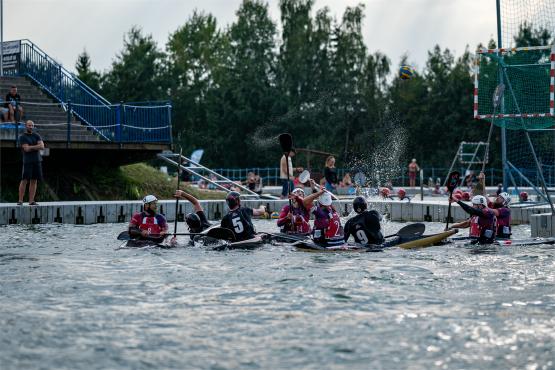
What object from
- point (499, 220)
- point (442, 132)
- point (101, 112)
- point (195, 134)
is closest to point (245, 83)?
point (195, 134)

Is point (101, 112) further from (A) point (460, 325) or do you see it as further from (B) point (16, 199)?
(A) point (460, 325)

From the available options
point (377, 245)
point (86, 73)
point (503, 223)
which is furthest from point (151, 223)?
point (86, 73)

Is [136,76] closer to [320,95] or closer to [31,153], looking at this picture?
[320,95]

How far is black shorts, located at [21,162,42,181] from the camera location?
67.7 ft

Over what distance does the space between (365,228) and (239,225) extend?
213 cm

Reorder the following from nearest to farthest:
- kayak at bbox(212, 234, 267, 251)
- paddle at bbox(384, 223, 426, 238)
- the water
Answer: the water → kayak at bbox(212, 234, 267, 251) → paddle at bbox(384, 223, 426, 238)

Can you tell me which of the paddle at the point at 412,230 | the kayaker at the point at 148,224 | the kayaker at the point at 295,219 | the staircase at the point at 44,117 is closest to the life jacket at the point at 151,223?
the kayaker at the point at 148,224

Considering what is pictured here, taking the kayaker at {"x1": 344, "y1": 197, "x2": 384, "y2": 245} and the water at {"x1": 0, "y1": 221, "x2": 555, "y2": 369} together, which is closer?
the water at {"x1": 0, "y1": 221, "x2": 555, "y2": 369}

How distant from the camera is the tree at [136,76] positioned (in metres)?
64.9

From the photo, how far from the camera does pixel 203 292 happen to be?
35.2ft

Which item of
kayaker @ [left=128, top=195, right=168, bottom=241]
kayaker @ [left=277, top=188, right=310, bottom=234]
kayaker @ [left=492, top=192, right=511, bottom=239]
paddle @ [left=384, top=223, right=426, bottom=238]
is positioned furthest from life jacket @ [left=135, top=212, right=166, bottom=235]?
kayaker @ [left=492, top=192, right=511, bottom=239]

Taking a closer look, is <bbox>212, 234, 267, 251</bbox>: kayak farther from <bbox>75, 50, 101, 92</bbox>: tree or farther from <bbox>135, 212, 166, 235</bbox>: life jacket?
<bbox>75, 50, 101, 92</bbox>: tree

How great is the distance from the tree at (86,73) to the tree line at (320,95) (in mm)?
253

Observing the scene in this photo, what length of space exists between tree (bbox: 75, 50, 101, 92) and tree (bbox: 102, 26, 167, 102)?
2.34 ft
